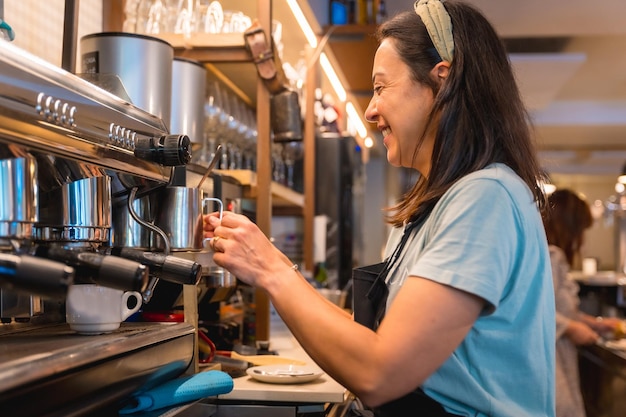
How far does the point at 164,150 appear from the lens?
3.90 ft

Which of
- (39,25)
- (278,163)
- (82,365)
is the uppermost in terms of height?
(39,25)

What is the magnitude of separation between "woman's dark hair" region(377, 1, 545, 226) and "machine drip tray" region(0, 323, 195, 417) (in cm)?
47

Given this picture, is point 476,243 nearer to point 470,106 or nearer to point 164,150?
point 470,106

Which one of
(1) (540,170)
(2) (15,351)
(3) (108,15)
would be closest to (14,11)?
(3) (108,15)

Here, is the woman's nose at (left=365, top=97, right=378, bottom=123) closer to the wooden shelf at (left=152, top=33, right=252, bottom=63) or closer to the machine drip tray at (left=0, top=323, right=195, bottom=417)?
the machine drip tray at (left=0, top=323, right=195, bottom=417)

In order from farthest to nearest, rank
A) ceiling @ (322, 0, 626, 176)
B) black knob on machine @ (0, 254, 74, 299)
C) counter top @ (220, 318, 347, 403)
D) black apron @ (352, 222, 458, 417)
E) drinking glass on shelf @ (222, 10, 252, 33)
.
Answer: ceiling @ (322, 0, 626, 176) → drinking glass on shelf @ (222, 10, 252, 33) → counter top @ (220, 318, 347, 403) → black apron @ (352, 222, 458, 417) → black knob on machine @ (0, 254, 74, 299)

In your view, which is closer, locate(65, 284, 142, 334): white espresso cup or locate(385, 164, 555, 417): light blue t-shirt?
locate(385, 164, 555, 417): light blue t-shirt

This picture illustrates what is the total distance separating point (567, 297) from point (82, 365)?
2770 mm

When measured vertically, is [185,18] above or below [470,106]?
above

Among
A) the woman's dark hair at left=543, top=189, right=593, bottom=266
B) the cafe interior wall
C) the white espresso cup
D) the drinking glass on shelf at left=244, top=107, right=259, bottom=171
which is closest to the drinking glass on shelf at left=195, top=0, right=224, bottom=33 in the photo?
the cafe interior wall

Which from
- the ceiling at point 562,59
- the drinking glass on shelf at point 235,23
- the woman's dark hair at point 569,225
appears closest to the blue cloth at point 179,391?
the ceiling at point 562,59

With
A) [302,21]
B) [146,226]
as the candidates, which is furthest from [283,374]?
[302,21]

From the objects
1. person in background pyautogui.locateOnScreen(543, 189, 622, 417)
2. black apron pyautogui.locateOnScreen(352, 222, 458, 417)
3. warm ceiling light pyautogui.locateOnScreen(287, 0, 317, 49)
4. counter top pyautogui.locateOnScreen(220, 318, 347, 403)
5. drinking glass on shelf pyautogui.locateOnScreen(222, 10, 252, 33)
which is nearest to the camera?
black apron pyautogui.locateOnScreen(352, 222, 458, 417)

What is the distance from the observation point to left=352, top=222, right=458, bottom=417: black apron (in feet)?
3.75
